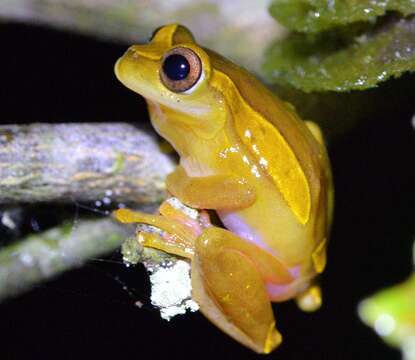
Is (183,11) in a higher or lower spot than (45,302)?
higher

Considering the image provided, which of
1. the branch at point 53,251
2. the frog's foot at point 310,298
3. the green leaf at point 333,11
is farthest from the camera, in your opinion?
the frog's foot at point 310,298

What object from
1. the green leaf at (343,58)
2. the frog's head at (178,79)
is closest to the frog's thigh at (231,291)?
the frog's head at (178,79)

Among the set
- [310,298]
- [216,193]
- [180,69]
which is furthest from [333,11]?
[310,298]

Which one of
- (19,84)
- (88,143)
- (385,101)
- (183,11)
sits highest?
(385,101)

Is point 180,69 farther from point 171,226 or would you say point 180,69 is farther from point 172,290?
point 172,290

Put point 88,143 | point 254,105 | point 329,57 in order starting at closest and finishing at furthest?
1. point 254,105
2. point 88,143
3. point 329,57

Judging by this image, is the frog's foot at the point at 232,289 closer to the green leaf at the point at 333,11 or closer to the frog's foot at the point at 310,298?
the frog's foot at the point at 310,298

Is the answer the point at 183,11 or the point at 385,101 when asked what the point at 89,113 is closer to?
the point at 183,11

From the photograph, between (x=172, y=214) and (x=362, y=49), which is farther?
(x=362, y=49)

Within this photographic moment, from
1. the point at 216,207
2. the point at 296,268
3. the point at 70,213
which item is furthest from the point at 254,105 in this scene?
the point at 70,213
